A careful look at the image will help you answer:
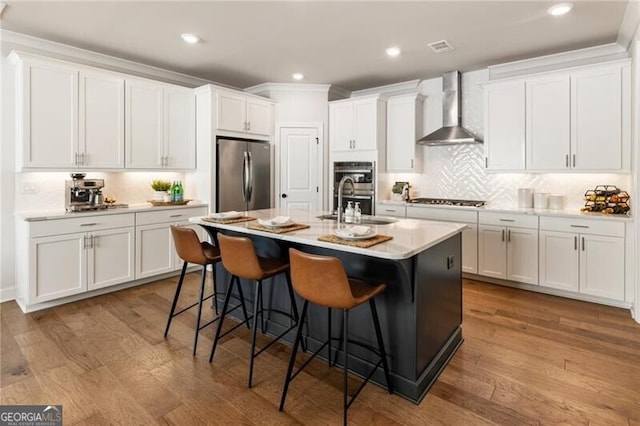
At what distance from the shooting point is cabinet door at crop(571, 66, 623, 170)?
3.68 metres

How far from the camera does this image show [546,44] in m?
3.92

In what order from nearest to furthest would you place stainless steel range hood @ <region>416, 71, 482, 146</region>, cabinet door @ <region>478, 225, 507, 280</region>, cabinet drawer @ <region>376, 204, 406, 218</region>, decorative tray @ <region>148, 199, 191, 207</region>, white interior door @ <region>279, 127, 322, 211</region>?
cabinet door @ <region>478, 225, 507, 280</region> < decorative tray @ <region>148, 199, 191, 207</region> < stainless steel range hood @ <region>416, 71, 482, 146</region> < cabinet drawer @ <region>376, 204, 406, 218</region> < white interior door @ <region>279, 127, 322, 211</region>

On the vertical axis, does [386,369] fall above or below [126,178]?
below

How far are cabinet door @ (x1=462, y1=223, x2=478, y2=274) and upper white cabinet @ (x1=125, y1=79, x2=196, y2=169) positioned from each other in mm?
3775

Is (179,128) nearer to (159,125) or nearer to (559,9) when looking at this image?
→ (159,125)

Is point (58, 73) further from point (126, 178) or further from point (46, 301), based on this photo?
point (46, 301)

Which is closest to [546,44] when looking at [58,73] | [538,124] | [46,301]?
[538,124]

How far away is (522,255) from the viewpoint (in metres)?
4.08

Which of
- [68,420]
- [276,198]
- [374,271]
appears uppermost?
[276,198]

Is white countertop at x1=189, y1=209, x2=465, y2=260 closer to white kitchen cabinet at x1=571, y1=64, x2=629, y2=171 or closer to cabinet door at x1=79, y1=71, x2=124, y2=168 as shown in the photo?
cabinet door at x1=79, y1=71, x2=124, y2=168

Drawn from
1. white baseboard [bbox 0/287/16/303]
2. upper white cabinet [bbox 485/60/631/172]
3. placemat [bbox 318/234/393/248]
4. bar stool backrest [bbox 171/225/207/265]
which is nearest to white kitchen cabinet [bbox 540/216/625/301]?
upper white cabinet [bbox 485/60/631/172]

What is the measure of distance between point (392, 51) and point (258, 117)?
2167 millimetres

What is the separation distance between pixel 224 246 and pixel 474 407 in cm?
185

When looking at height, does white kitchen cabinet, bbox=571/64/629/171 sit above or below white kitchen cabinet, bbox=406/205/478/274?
above
